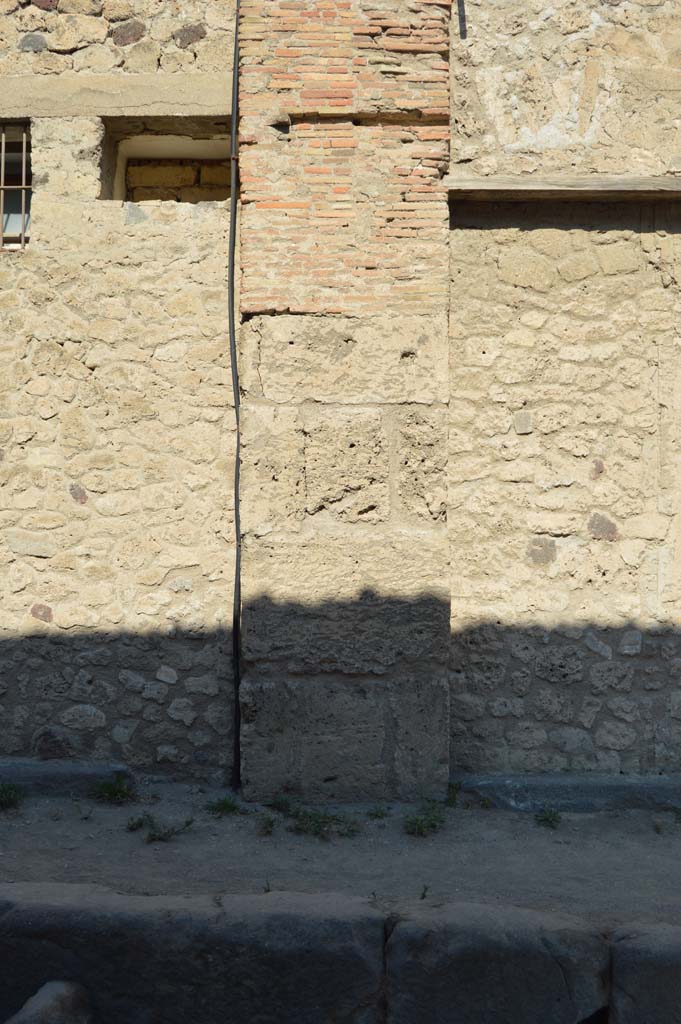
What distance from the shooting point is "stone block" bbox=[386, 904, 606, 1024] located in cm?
291

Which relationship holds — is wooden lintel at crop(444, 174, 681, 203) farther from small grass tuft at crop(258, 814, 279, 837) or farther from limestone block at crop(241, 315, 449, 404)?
small grass tuft at crop(258, 814, 279, 837)

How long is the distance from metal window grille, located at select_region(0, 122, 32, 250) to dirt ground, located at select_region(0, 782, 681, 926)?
9.27 ft

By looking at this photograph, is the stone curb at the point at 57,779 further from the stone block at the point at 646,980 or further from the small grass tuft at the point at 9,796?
the stone block at the point at 646,980

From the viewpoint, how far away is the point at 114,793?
4164 millimetres

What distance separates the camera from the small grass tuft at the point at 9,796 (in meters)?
4.06

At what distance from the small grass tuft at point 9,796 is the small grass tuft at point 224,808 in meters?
0.86

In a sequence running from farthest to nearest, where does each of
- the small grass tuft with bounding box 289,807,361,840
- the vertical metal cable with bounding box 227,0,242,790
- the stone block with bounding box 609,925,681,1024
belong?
the vertical metal cable with bounding box 227,0,242,790 → the small grass tuft with bounding box 289,807,361,840 → the stone block with bounding box 609,925,681,1024

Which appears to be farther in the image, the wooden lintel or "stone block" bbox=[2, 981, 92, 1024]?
the wooden lintel

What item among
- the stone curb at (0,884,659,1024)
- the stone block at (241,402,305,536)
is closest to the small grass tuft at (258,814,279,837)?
the stone curb at (0,884,659,1024)

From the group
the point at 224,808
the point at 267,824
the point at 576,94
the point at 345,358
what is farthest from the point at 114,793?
the point at 576,94

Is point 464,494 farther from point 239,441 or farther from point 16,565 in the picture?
point 16,565

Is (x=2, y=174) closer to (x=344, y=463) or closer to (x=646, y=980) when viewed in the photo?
(x=344, y=463)

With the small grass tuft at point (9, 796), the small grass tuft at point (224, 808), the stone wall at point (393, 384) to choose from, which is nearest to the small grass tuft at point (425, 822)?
the stone wall at point (393, 384)

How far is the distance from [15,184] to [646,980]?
15.1ft
